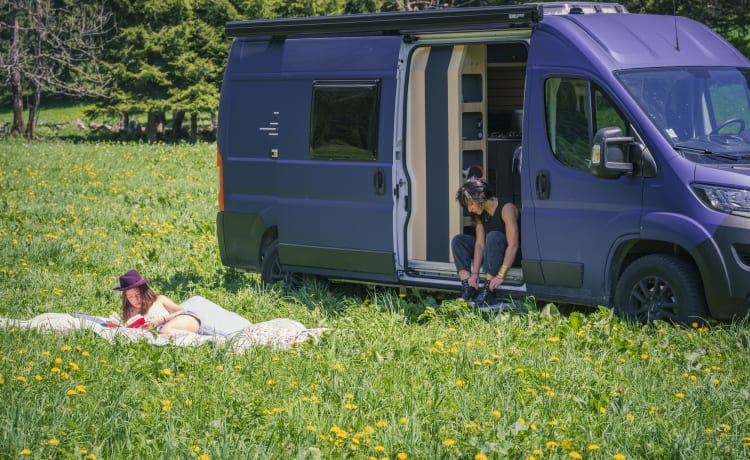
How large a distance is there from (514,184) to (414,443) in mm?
5326

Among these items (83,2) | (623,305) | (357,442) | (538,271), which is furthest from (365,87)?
(83,2)

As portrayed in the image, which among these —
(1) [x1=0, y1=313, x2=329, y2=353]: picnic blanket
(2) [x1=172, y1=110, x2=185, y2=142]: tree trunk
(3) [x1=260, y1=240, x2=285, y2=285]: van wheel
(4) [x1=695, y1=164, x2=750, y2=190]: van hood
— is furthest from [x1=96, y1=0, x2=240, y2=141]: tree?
(4) [x1=695, y1=164, x2=750, y2=190]: van hood

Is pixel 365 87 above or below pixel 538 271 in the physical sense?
above

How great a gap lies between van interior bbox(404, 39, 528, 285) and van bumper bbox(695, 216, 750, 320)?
79.7 inches

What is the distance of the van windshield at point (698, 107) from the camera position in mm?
7773

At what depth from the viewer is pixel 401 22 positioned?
29.7ft

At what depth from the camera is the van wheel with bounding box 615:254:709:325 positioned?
754 cm

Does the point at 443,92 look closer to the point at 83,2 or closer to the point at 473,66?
the point at 473,66

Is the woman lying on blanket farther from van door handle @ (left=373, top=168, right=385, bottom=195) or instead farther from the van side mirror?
the van side mirror

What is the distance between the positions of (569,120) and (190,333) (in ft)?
11.1

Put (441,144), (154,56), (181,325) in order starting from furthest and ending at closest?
(154,56), (441,144), (181,325)

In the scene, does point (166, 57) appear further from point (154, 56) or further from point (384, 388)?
point (384, 388)

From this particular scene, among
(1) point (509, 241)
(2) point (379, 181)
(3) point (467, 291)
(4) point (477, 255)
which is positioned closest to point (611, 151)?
(1) point (509, 241)

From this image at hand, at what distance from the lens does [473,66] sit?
381 inches
